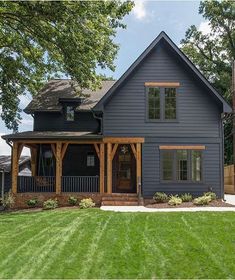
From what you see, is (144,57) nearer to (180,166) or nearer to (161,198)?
(180,166)

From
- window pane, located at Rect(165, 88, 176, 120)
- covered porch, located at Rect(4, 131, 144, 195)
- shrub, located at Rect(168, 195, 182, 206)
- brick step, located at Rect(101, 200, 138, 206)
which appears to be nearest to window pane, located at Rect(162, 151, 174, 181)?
covered porch, located at Rect(4, 131, 144, 195)

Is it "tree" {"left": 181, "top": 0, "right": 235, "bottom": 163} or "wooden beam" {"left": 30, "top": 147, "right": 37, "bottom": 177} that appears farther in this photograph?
"tree" {"left": 181, "top": 0, "right": 235, "bottom": 163}

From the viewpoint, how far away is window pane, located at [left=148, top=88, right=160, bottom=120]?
20188mm

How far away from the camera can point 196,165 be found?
789 inches

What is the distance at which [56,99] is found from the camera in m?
24.2

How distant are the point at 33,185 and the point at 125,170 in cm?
486

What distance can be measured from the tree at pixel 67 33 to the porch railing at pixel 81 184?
462 centimetres

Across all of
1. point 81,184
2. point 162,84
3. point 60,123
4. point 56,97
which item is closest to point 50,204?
point 81,184

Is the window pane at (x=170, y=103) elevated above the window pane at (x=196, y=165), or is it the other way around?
the window pane at (x=170, y=103)

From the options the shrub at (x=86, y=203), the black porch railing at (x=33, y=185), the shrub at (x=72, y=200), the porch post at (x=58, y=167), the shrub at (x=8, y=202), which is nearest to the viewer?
the shrub at (x=86, y=203)

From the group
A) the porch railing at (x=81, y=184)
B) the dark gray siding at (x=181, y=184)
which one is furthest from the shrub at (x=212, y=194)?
the porch railing at (x=81, y=184)

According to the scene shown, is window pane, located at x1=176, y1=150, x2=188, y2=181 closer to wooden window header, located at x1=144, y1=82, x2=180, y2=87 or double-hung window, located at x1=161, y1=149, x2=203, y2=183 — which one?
double-hung window, located at x1=161, y1=149, x2=203, y2=183

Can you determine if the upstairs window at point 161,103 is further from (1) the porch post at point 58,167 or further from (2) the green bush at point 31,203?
(2) the green bush at point 31,203

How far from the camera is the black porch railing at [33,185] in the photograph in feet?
65.1
